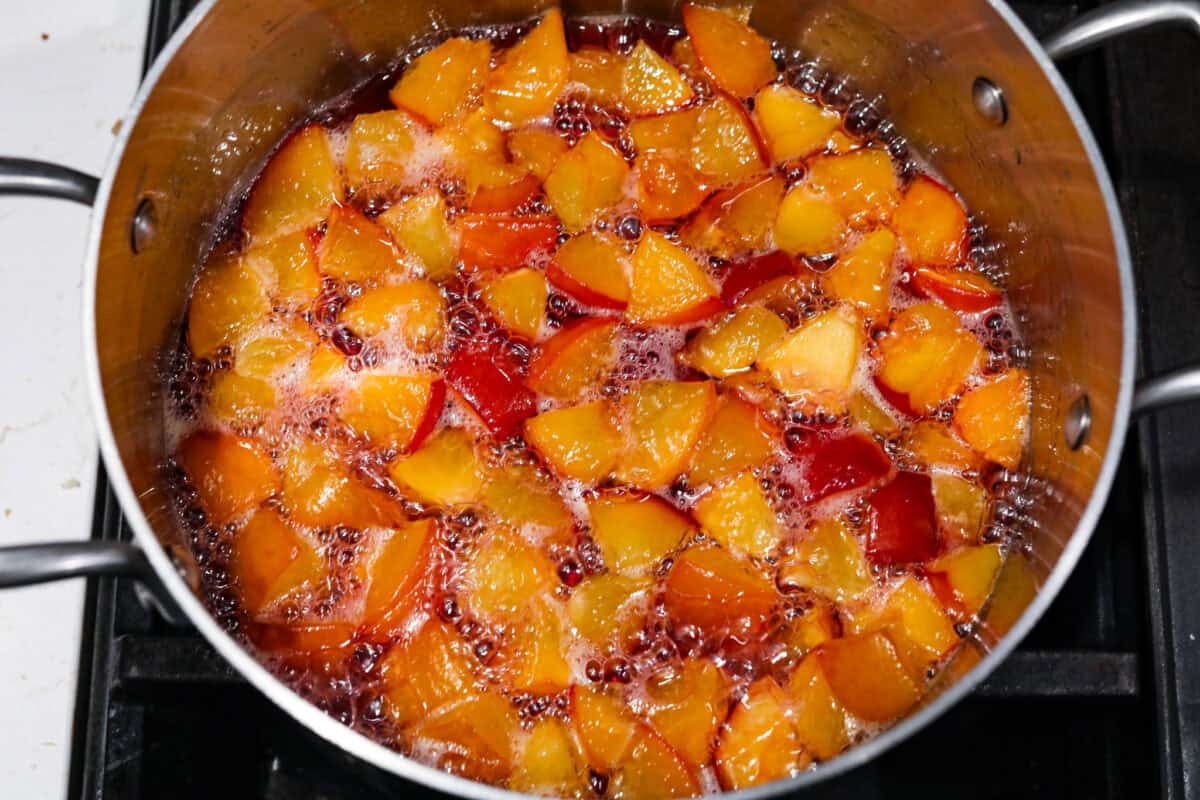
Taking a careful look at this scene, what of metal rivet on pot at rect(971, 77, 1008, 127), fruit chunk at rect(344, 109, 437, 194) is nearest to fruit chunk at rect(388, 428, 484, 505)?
fruit chunk at rect(344, 109, 437, 194)

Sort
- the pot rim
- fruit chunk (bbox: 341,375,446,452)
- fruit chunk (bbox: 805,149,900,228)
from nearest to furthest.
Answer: the pot rim → fruit chunk (bbox: 341,375,446,452) → fruit chunk (bbox: 805,149,900,228)

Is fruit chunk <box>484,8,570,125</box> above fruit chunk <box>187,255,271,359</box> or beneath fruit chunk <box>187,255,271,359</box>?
above

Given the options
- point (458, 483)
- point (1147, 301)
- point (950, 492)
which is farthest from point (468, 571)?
point (1147, 301)

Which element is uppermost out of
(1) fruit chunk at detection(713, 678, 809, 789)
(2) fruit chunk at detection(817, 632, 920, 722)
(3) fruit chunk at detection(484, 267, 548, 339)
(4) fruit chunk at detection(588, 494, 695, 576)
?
(3) fruit chunk at detection(484, 267, 548, 339)

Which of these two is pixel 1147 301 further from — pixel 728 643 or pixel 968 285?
pixel 728 643

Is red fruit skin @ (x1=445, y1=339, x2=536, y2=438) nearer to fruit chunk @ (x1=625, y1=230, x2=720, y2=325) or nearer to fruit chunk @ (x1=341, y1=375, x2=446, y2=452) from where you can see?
fruit chunk @ (x1=341, y1=375, x2=446, y2=452)

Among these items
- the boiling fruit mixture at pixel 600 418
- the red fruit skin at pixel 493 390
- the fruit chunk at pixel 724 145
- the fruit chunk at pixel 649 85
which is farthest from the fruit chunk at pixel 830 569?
the fruit chunk at pixel 649 85

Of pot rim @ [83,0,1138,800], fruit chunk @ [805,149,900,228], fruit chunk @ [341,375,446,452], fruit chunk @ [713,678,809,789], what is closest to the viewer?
pot rim @ [83,0,1138,800]

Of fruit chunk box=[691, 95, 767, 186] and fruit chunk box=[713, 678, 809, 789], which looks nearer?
fruit chunk box=[713, 678, 809, 789]
